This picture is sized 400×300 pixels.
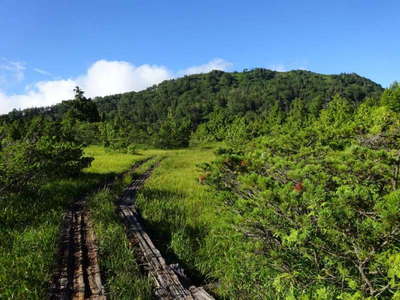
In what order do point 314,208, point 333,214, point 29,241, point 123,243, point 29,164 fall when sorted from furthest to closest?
point 29,164 → point 123,243 → point 29,241 → point 314,208 → point 333,214

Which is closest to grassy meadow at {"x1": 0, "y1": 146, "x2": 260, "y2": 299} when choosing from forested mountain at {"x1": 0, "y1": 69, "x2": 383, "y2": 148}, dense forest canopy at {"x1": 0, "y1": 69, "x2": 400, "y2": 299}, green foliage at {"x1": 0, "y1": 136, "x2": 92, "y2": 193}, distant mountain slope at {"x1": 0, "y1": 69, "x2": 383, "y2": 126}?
dense forest canopy at {"x1": 0, "y1": 69, "x2": 400, "y2": 299}

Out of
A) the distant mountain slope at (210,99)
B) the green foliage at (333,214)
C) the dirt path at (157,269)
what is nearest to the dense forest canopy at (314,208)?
the green foliage at (333,214)

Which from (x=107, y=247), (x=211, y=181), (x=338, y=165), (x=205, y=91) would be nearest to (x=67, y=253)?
(x=107, y=247)

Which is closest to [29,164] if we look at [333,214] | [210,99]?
[333,214]

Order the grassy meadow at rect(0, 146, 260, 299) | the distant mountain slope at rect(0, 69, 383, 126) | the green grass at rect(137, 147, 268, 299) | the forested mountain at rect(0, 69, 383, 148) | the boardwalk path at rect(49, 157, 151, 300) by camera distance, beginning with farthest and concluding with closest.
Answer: the distant mountain slope at rect(0, 69, 383, 126)
the forested mountain at rect(0, 69, 383, 148)
the green grass at rect(137, 147, 268, 299)
the grassy meadow at rect(0, 146, 260, 299)
the boardwalk path at rect(49, 157, 151, 300)

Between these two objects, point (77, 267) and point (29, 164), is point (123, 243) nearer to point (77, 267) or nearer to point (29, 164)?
point (77, 267)

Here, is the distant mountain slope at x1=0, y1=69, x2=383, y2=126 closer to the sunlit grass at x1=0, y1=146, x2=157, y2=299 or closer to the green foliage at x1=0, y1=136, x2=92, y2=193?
the green foliage at x1=0, y1=136, x2=92, y2=193

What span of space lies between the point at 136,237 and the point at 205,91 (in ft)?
596

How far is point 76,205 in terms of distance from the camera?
9086 millimetres

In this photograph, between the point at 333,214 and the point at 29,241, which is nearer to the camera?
the point at 333,214

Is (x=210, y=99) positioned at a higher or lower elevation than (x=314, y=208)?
higher

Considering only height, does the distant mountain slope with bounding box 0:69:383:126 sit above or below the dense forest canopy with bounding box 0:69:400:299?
above

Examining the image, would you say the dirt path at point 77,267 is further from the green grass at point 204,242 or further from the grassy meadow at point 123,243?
the green grass at point 204,242

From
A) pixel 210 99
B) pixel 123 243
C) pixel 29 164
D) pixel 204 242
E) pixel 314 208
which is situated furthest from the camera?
pixel 210 99
